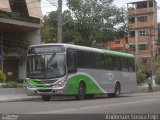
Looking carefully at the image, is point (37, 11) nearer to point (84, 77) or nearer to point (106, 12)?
point (106, 12)

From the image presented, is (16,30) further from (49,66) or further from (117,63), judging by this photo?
(49,66)

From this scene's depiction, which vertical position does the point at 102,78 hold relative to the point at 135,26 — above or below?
below

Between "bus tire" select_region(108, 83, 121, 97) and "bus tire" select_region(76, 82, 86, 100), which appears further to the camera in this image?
"bus tire" select_region(108, 83, 121, 97)

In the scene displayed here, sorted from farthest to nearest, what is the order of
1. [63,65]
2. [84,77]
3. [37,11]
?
[37,11], [84,77], [63,65]

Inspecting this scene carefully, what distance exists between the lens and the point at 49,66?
85.7ft

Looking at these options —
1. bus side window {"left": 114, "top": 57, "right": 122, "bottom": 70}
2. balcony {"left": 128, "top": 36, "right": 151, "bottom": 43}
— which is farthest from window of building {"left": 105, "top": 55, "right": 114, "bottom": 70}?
balcony {"left": 128, "top": 36, "right": 151, "bottom": 43}

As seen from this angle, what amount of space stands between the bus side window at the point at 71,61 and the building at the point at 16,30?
14.3 metres

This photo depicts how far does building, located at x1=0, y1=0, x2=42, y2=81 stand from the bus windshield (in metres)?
14.0

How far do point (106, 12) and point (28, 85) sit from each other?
80.5ft

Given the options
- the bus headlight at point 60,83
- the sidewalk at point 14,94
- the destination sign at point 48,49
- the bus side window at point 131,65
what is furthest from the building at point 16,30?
the bus headlight at point 60,83

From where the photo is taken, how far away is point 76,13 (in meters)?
49.3

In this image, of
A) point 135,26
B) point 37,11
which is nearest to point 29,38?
point 37,11

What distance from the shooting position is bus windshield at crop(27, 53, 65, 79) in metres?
26.1

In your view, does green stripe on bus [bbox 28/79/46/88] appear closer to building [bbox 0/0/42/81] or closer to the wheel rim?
the wheel rim
